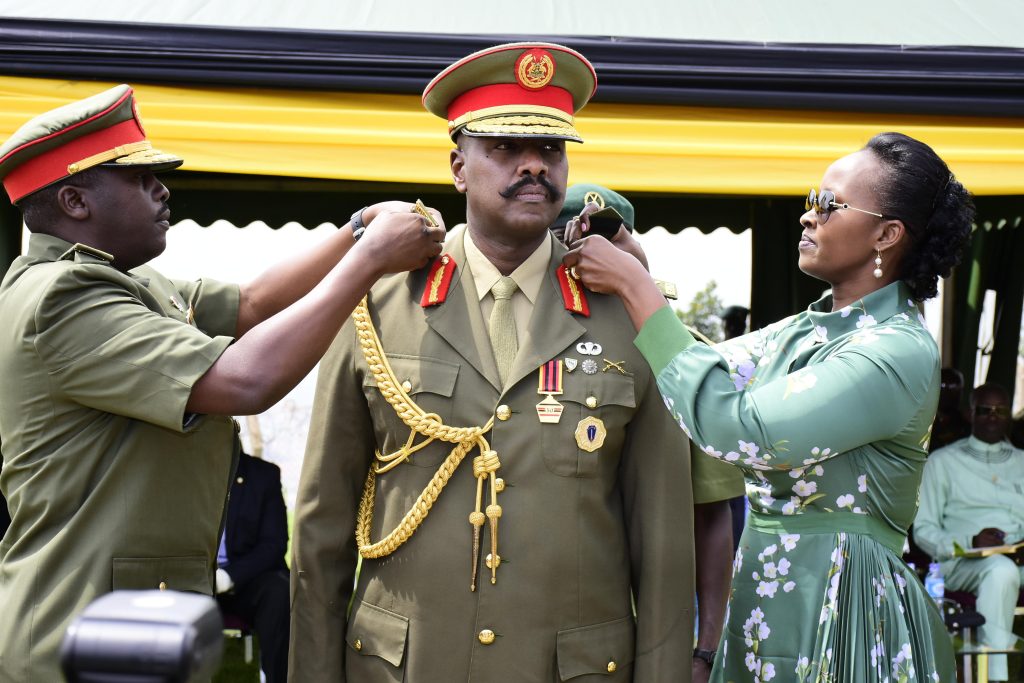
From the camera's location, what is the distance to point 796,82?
4.14 m

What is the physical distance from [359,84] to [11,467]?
2102 millimetres

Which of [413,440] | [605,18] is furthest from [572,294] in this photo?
[605,18]

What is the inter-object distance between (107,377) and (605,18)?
114 inches

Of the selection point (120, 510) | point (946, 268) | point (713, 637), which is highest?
point (946, 268)

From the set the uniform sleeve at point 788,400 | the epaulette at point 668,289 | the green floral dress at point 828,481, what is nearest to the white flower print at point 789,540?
the green floral dress at point 828,481

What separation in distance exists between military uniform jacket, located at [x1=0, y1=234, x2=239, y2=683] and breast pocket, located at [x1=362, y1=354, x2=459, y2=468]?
389mm

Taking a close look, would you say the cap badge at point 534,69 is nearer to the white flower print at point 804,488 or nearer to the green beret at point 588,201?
the green beret at point 588,201

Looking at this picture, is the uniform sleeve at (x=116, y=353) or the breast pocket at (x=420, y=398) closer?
the uniform sleeve at (x=116, y=353)

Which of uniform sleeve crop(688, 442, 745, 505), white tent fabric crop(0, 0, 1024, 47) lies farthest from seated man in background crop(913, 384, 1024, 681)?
uniform sleeve crop(688, 442, 745, 505)

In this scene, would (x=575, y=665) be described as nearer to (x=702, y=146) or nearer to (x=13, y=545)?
(x=13, y=545)

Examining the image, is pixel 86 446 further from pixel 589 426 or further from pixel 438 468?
pixel 589 426

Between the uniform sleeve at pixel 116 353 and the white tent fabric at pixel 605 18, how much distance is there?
2038 mm

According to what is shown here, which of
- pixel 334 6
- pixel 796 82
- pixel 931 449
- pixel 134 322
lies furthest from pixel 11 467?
pixel 931 449

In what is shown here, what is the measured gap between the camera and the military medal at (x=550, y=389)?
2461mm
